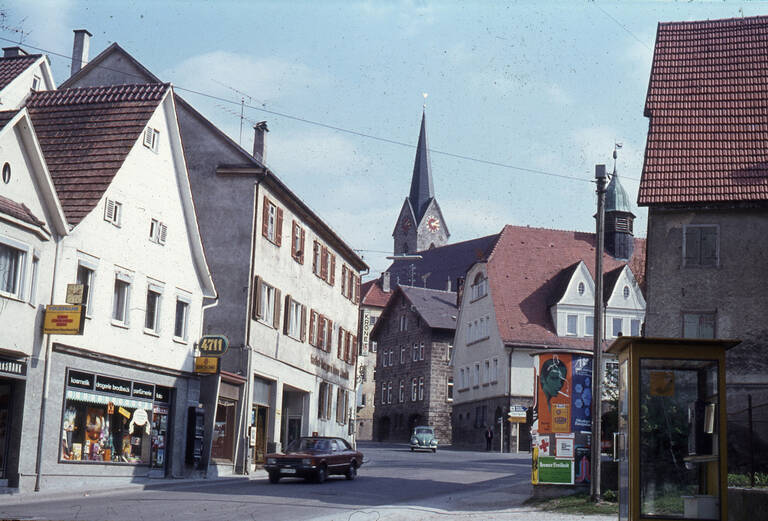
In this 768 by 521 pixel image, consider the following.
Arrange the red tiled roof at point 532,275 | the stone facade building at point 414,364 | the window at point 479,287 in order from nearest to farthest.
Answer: the red tiled roof at point 532,275 < the window at point 479,287 < the stone facade building at point 414,364

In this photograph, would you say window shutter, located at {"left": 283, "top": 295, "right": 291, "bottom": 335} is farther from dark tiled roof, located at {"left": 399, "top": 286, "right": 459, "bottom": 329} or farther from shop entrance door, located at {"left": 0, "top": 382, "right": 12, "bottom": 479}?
dark tiled roof, located at {"left": 399, "top": 286, "right": 459, "bottom": 329}

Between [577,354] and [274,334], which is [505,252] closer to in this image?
[274,334]

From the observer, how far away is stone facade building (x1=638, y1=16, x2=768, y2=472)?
101 feet

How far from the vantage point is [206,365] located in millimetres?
33438

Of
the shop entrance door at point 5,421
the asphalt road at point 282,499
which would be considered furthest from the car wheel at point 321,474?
the shop entrance door at point 5,421

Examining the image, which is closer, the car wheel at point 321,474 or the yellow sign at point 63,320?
the yellow sign at point 63,320

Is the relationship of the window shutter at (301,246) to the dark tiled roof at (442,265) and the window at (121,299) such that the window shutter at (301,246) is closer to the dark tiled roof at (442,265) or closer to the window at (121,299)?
the window at (121,299)

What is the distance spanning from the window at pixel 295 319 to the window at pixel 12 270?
1833 cm

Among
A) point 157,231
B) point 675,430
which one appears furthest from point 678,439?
point 157,231

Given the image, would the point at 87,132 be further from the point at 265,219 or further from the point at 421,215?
the point at 421,215

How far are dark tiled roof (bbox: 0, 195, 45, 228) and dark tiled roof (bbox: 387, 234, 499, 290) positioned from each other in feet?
296

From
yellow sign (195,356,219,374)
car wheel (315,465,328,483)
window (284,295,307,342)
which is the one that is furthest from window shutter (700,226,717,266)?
window (284,295,307,342)

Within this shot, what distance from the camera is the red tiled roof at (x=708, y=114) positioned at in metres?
31.7

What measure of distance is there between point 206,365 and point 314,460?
5417 mm
